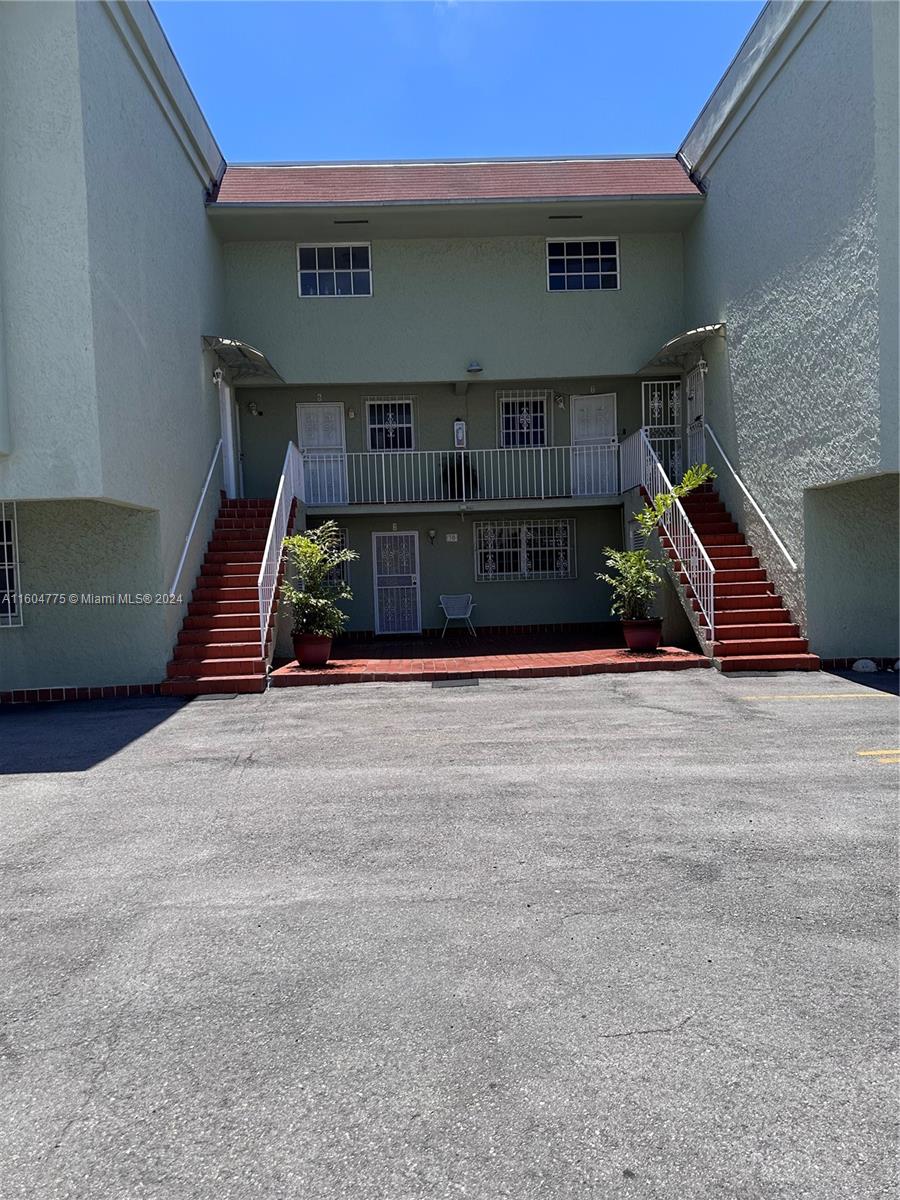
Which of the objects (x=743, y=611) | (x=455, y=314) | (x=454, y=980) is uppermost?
(x=455, y=314)

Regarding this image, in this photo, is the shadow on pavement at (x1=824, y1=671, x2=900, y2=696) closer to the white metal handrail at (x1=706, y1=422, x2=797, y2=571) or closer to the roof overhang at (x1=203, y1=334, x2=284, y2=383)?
the white metal handrail at (x1=706, y1=422, x2=797, y2=571)

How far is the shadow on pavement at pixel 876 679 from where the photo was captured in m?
9.34

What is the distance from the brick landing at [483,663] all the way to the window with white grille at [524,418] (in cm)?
459

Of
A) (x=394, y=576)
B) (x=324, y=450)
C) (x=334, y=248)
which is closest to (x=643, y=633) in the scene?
(x=394, y=576)

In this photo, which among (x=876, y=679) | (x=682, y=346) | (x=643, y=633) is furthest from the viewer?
(x=682, y=346)

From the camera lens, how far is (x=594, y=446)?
52.0 feet

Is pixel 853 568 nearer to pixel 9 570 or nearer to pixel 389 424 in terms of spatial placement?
pixel 389 424

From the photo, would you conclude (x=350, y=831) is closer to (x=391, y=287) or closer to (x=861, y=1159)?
(x=861, y=1159)

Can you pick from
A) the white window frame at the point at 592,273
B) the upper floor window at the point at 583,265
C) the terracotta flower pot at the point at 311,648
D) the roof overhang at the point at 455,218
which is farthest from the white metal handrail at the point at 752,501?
the terracotta flower pot at the point at 311,648

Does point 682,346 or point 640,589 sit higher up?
point 682,346

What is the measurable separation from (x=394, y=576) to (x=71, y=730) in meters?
8.32

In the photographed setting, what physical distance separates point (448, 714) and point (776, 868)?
15.0 ft

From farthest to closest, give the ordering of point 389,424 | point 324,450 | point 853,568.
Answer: point 389,424 < point 324,450 < point 853,568

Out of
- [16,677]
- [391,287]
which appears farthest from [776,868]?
[391,287]
